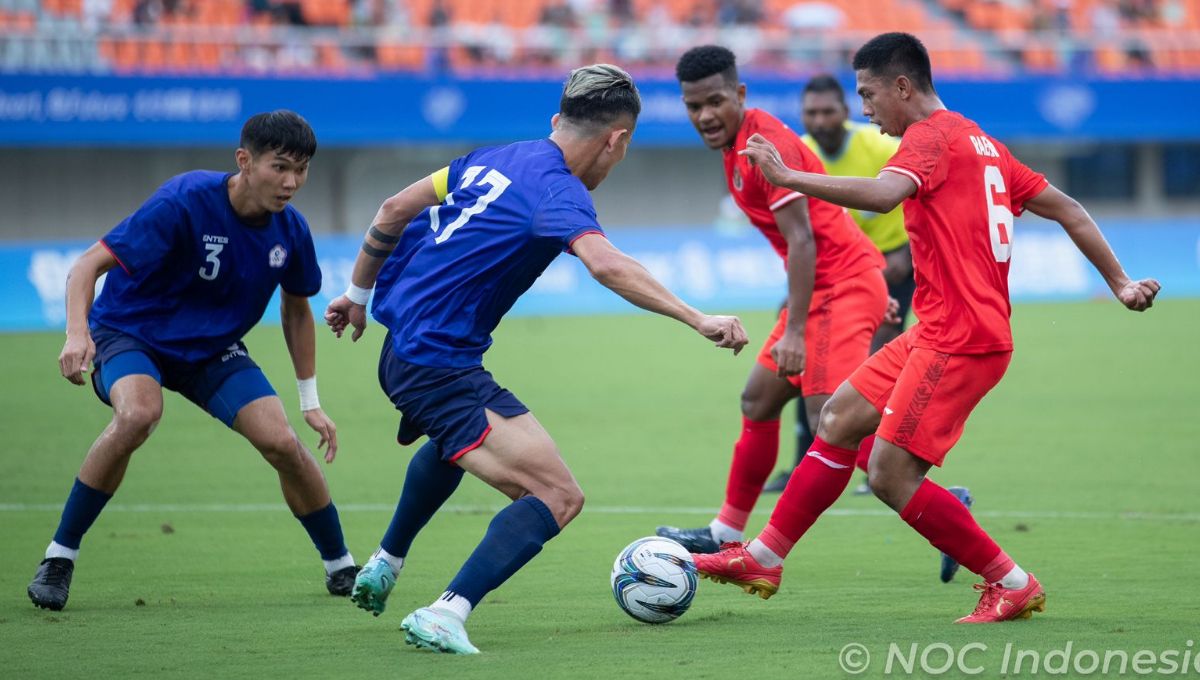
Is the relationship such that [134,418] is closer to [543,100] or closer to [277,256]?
[277,256]

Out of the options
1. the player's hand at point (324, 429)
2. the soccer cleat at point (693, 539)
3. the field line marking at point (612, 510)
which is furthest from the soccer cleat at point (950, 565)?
the player's hand at point (324, 429)

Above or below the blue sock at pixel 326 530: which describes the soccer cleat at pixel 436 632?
above

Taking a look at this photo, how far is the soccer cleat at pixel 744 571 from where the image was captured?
5922mm

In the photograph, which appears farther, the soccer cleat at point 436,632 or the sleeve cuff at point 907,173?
the sleeve cuff at point 907,173

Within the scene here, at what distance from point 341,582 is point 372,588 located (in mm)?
901

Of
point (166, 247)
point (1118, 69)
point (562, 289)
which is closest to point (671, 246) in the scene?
point (562, 289)

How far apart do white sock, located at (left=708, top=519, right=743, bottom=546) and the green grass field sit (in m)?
0.36

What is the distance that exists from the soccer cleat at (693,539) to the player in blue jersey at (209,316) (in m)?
1.59

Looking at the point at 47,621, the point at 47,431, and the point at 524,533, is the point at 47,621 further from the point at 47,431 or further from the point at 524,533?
the point at 47,431

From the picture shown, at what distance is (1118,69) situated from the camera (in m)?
29.0

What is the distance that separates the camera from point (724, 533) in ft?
23.8

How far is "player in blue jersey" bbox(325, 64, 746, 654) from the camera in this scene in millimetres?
5047

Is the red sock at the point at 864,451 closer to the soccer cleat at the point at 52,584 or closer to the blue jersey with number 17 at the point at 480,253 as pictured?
the blue jersey with number 17 at the point at 480,253

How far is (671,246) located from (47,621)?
17.9 m
